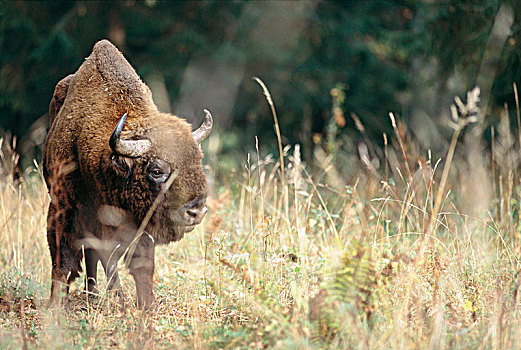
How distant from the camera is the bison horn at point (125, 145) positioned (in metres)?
4.30

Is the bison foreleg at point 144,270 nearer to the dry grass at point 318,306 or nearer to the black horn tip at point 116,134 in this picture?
the dry grass at point 318,306

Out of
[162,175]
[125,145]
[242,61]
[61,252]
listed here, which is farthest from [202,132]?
[242,61]

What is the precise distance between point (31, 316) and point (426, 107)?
39.3 feet

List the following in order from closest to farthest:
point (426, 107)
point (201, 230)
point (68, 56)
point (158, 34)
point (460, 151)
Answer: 1. point (201, 230)
2. point (460, 151)
3. point (68, 56)
4. point (158, 34)
5. point (426, 107)

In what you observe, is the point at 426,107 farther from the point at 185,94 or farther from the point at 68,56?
the point at 68,56

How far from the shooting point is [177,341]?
142 inches

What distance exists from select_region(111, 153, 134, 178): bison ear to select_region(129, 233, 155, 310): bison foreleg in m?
0.52

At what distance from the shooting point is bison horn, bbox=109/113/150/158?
4305 mm

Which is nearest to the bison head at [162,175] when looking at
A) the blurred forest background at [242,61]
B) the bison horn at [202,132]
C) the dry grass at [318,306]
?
the bison horn at [202,132]

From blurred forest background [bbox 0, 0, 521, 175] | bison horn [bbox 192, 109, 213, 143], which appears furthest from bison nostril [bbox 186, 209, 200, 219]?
blurred forest background [bbox 0, 0, 521, 175]

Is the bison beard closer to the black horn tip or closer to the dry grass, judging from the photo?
the black horn tip

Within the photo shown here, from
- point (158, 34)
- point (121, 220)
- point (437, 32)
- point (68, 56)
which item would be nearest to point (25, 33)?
point (68, 56)

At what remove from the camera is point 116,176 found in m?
4.53

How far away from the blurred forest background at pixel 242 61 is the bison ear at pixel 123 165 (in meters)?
7.15
